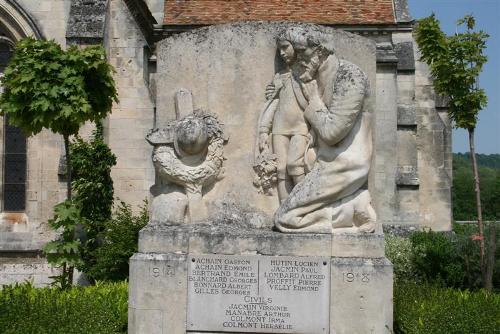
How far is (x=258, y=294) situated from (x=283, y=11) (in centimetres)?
1371

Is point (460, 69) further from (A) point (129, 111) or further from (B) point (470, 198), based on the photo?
(B) point (470, 198)

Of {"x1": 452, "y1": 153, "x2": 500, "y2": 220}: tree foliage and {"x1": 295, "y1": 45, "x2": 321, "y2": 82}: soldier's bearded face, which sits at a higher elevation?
{"x1": 452, "y1": 153, "x2": 500, "y2": 220}: tree foliage

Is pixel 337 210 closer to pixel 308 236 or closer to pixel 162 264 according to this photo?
pixel 308 236

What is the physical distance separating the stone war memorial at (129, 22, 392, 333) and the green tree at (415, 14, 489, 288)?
21.6ft

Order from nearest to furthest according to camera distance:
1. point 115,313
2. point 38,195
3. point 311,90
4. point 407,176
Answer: point 311,90
point 115,313
point 38,195
point 407,176

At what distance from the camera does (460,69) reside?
13398 millimetres

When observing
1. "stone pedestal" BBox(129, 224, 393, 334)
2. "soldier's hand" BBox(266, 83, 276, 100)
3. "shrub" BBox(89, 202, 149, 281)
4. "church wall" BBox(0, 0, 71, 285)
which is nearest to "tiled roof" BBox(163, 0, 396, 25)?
"church wall" BBox(0, 0, 71, 285)

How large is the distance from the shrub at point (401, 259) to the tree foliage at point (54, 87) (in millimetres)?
6336

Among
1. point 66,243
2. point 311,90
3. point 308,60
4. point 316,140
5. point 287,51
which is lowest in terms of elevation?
point 66,243

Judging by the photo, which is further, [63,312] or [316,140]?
[63,312]

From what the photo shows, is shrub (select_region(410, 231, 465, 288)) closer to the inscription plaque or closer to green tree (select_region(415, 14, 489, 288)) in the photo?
green tree (select_region(415, 14, 489, 288))

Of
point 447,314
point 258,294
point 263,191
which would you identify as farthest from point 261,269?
point 447,314

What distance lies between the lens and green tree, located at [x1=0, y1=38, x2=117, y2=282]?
10.6m

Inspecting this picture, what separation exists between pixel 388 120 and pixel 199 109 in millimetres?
11647
